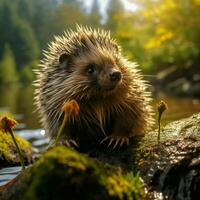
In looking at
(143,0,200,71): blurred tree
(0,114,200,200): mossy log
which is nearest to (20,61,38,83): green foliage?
(143,0,200,71): blurred tree

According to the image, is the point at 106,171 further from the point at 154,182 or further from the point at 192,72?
the point at 192,72

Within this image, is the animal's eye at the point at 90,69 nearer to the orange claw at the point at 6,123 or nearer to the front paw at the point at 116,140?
the front paw at the point at 116,140

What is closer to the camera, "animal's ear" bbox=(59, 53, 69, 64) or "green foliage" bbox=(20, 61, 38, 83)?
"animal's ear" bbox=(59, 53, 69, 64)

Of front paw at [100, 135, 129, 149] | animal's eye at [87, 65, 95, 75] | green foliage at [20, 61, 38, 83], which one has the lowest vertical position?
green foliage at [20, 61, 38, 83]

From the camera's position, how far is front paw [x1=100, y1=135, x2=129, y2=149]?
489 cm

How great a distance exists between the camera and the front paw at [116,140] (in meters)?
4.89

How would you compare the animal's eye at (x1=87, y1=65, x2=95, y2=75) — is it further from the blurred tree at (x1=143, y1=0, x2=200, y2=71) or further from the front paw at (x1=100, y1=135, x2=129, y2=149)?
the blurred tree at (x1=143, y1=0, x2=200, y2=71)

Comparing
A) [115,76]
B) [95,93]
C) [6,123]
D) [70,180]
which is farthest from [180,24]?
[70,180]

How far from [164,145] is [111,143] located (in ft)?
1.92

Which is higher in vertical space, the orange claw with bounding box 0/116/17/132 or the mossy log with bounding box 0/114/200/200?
the orange claw with bounding box 0/116/17/132

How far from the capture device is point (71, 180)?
315cm

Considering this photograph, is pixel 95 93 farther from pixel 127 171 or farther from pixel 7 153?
pixel 7 153

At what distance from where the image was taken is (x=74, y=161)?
10.7 ft

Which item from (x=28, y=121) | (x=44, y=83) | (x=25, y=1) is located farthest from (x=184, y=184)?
(x=25, y=1)
